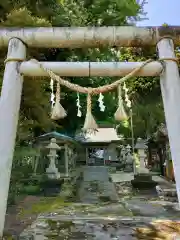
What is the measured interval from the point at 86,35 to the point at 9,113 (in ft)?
5.68

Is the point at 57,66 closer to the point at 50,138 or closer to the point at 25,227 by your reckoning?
the point at 25,227

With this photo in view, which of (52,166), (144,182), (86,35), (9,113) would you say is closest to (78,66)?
(86,35)

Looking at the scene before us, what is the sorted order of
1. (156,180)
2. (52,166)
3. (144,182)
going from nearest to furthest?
(144,182), (52,166), (156,180)

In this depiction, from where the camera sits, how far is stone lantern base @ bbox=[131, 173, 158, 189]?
10.6 m

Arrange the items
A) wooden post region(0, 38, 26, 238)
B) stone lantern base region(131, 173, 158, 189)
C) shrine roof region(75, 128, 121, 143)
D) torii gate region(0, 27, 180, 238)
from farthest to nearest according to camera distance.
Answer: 1. shrine roof region(75, 128, 121, 143)
2. stone lantern base region(131, 173, 158, 189)
3. torii gate region(0, 27, 180, 238)
4. wooden post region(0, 38, 26, 238)

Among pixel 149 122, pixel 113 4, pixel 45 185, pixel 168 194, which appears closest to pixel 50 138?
pixel 45 185

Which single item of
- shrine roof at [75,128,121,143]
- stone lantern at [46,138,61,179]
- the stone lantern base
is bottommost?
the stone lantern base

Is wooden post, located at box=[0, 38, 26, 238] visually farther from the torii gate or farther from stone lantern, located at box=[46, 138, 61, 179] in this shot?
stone lantern, located at box=[46, 138, 61, 179]

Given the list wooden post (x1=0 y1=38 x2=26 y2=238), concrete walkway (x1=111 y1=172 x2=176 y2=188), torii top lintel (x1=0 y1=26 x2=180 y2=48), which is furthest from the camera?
concrete walkway (x1=111 y1=172 x2=176 y2=188)

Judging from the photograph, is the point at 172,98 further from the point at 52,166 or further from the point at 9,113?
the point at 52,166

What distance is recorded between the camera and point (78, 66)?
12.5 ft

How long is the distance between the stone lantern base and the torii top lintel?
307 inches

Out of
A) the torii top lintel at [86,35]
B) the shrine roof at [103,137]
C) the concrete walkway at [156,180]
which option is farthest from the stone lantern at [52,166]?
the shrine roof at [103,137]

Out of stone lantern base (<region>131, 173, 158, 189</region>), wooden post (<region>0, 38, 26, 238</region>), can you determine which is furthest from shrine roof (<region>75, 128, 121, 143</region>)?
wooden post (<region>0, 38, 26, 238</region>)
